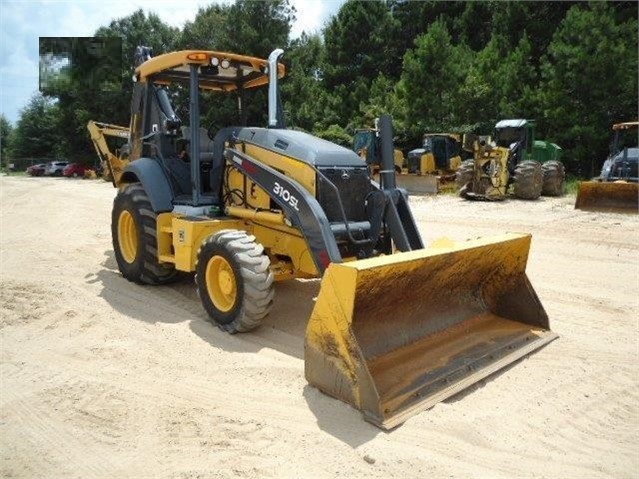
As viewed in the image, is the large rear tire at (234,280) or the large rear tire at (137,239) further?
the large rear tire at (137,239)

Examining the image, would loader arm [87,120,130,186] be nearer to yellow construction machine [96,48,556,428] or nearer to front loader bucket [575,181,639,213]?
yellow construction machine [96,48,556,428]

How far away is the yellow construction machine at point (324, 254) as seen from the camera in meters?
3.43

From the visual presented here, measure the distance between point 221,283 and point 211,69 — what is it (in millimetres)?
2534

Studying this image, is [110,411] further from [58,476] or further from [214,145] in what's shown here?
[214,145]

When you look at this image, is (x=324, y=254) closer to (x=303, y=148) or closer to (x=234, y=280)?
(x=234, y=280)

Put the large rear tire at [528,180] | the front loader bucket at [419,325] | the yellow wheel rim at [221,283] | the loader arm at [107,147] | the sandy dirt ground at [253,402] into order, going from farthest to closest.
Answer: the large rear tire at [528,180] < the loader arm at [107,147] < the yellow wheel rim at [221,283] < the front loader bucket at [419,325] < the sandy dirt ground at [253,402]

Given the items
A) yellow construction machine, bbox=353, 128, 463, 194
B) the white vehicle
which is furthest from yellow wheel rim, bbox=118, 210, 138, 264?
the white vehicle

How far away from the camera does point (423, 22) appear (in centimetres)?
3606

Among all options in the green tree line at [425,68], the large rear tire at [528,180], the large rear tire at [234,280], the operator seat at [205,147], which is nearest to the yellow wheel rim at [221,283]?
the large rear tire at [234,280]

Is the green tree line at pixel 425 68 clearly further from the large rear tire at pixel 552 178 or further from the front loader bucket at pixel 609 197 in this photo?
the front loader bucket at pixel 609 197

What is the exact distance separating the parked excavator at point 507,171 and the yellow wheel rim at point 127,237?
11224mm

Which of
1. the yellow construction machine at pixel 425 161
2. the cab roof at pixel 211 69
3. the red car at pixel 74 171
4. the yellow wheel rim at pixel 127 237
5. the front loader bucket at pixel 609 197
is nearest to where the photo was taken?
the cab roof at pixel 211 69

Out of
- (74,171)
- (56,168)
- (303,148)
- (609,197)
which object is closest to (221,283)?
(303,148)

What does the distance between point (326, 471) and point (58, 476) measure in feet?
4.68
